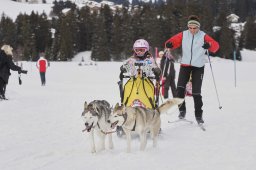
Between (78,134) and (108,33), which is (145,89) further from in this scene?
(108,33)

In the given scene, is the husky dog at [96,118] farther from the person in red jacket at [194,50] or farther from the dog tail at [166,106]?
the person in red jacket at [194,50]

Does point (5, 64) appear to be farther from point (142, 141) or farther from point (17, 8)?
point (17, 8)

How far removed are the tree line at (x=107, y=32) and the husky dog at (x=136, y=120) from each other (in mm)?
56546

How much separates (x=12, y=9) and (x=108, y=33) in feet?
214

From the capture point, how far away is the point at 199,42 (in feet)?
26.2

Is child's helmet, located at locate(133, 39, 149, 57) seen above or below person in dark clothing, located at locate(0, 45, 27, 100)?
above

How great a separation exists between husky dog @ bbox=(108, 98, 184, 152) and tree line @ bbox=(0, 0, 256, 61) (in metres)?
56.5

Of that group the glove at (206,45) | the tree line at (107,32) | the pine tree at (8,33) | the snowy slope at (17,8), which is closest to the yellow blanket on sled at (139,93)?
the glove at (206,45)

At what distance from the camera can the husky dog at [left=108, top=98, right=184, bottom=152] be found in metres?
5.59

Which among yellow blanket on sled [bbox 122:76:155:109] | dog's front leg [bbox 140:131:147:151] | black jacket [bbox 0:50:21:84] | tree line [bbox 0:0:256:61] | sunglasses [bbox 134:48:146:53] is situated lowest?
dog's front leg [bbox 140:131:147:151]

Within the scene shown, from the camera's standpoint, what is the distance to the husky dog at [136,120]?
5.59 meters

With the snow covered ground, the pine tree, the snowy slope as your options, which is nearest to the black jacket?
the snow covered ground

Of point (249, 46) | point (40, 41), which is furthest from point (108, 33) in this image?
point (249, 46)

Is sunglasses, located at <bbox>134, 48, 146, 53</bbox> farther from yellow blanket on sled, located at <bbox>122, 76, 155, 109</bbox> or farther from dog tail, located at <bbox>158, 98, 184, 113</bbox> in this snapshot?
dog tail, located at <bbox>158, 98, 184, 113</bbox>
